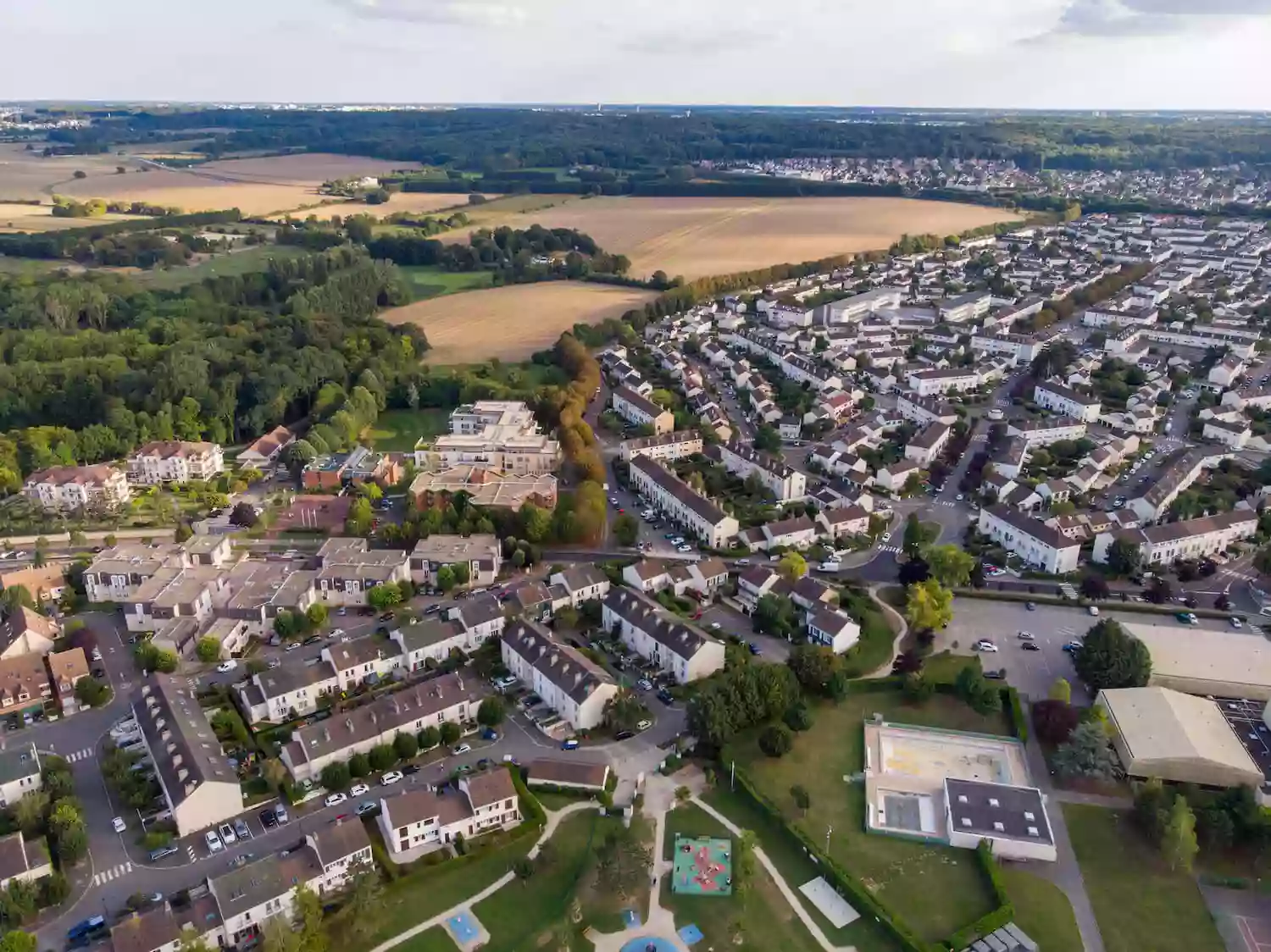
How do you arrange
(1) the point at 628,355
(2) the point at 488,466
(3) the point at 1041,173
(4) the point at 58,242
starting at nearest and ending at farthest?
(2) the point at 488,466
(1) the point at 628,355
(4) the point at 58,242
(3) the point at 1041,173

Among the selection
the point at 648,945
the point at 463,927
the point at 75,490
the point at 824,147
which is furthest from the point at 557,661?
the point at 824,147

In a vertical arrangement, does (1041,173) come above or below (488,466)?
above

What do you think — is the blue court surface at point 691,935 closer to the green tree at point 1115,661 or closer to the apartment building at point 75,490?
the green tree at point 1115,661

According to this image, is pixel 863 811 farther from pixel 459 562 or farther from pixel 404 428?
pixel 404 428

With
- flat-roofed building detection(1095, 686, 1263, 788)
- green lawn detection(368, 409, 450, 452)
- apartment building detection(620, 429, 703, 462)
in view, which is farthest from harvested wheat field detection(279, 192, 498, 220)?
flat-roofed building detection(1095, 686, 1263, 788)

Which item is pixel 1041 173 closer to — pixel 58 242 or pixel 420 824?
pixel 58 242

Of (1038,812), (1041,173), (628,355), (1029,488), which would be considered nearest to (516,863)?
(1038,812)

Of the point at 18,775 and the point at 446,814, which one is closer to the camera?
the point at 446,814
